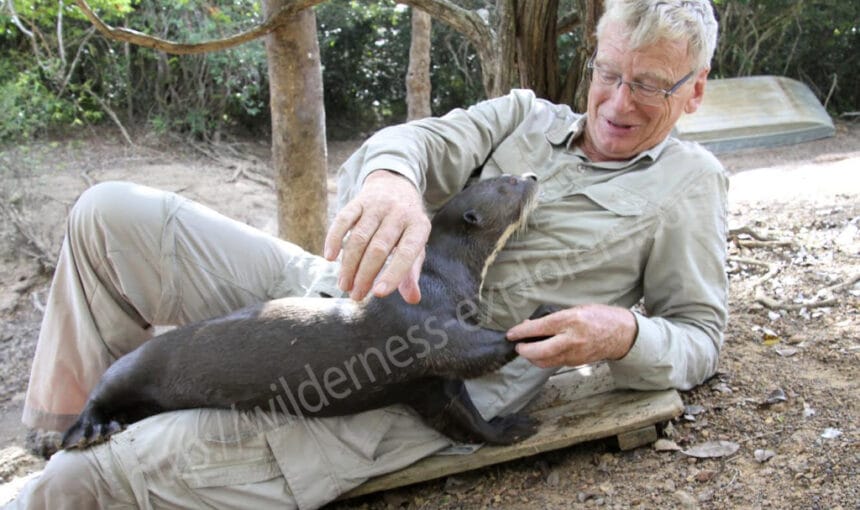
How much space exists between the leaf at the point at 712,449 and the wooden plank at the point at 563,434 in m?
0.15

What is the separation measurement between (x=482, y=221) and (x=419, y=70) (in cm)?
649

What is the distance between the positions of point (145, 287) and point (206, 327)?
1.44 feet

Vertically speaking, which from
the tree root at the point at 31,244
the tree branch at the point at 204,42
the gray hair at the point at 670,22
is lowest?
the tree root at the point at 31,244

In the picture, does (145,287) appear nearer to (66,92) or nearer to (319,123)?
(319,123)

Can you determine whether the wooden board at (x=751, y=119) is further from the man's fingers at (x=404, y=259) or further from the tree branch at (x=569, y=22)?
the man's fingers at (x=404, y=259)

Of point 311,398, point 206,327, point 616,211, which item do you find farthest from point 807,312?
point 206,327

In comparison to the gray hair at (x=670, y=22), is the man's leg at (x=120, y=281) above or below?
below

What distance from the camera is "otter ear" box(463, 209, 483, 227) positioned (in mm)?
3168

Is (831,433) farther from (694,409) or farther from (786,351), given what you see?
(786,351)

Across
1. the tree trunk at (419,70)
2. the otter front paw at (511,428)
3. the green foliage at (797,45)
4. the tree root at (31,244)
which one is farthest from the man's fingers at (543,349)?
the green foliage at (797,45)

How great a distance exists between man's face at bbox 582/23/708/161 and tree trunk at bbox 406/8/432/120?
6196mm

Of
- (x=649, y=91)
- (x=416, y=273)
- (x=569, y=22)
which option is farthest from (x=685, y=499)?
(x=569, y=22)

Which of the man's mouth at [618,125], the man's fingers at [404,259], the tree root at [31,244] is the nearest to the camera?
the man's fingers at [404,259]

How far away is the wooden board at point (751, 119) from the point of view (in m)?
10.5
